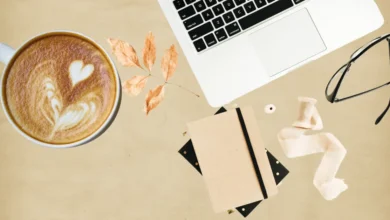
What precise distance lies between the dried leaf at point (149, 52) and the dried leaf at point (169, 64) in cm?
2

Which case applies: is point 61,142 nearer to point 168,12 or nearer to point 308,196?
point 168,12

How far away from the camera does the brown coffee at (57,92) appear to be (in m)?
0.63

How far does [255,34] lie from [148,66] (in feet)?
0.61

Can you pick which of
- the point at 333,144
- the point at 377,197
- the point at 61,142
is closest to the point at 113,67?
the point at 61,142

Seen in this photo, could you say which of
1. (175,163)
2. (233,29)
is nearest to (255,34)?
(233,29)

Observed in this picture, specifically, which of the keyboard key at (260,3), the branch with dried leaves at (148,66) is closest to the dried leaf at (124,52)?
the branch with dried leaves at (148,66)

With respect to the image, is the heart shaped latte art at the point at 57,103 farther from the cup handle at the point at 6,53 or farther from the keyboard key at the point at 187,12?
the keyboard key at the point at 187,12

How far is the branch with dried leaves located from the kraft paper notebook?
0.22 ft

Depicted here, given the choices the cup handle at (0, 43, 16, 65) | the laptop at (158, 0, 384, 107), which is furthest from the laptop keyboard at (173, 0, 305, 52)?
the cup handle at (0, 43, 16, 65)

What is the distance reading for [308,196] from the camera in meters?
0.69

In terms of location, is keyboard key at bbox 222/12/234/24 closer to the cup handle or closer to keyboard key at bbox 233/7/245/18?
keyboard key at bbox 233/7/245/18

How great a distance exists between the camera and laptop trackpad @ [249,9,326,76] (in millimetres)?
687

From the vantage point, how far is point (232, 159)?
0.68 meters

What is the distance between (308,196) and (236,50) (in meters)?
0.27
